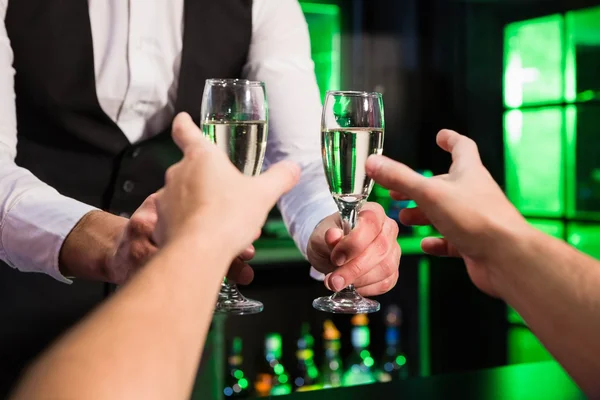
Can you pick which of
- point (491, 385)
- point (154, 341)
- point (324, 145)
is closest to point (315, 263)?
point (324, 145)

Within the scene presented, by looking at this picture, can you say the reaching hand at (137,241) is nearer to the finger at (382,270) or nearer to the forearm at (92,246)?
the forearm at (92,246)

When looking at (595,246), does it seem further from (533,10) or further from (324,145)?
(324,145)

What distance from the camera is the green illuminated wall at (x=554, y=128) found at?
305 cm

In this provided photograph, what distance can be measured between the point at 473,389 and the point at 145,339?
59 cm

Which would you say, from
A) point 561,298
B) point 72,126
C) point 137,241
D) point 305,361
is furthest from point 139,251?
point 305,361

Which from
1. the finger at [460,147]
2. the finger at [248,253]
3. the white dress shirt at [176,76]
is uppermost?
the white dress shirt at [176,76]

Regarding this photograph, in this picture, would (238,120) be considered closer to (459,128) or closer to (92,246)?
(92,246)

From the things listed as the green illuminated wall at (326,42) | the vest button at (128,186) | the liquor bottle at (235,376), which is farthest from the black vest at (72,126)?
the green illuminated wall at (326,42)

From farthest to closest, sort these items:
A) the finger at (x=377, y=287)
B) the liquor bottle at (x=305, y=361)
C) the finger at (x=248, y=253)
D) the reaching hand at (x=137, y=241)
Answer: the liquor bottle at (x=305, y=361) → the finger at (x=377, y=287) → the finger at (x=248, y=253) → the reaching hand at (x=137, y=241)

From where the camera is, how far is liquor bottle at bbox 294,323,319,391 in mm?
3035

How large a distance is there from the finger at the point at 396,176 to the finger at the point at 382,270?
483mm

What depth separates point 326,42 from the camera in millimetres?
3412

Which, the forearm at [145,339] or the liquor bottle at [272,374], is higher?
the forearm at [145,339]

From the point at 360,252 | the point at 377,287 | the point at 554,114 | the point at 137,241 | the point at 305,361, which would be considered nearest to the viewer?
the point at 137,241
